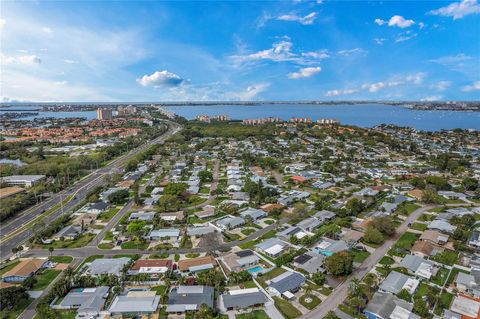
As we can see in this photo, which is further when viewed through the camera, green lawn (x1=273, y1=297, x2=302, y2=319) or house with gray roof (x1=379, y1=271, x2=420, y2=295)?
house with gray roof (x1=379, y1=271, x2=420, y2=295)

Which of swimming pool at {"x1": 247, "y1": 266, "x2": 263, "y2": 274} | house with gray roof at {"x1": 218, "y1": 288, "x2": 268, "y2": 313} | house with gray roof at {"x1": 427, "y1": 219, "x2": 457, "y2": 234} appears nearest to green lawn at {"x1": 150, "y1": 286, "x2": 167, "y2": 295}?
house with gray roof at {"x1": 218, "y1": 288, "x2": 268, "y2": 313}

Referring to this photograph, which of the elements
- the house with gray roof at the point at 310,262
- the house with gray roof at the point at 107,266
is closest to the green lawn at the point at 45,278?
the house with gray roof at the point at 107,266

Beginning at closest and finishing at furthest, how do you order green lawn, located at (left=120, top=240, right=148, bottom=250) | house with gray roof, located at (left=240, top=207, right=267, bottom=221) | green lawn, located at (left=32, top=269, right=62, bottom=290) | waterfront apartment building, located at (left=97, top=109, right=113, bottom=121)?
green lawn, located at (left=32, top=269, right=62, bottom=290) → green lawn, located at (left=120, top=240, right=148, bottom=250) → house with gray roof, located at (left=240, top=207, right=267, bottom=221) → waterfront apartment building, located at (left=97, top=109, right=113, bottom=121)

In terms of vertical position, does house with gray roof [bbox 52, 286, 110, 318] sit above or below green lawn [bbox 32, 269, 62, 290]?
above

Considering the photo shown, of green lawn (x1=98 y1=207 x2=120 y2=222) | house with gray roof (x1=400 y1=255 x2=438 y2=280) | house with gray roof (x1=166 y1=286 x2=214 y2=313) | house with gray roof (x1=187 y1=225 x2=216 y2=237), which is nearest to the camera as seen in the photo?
house with gray roof (x1=166 y1=286 x2=214 y2=313)

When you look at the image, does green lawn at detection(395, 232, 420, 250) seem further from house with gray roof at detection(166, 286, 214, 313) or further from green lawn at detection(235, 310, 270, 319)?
house with gray roof at detection(166, 286, 214, 313)

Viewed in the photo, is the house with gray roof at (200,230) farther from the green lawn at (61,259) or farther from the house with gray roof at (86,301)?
the green lawn at (61,259)
